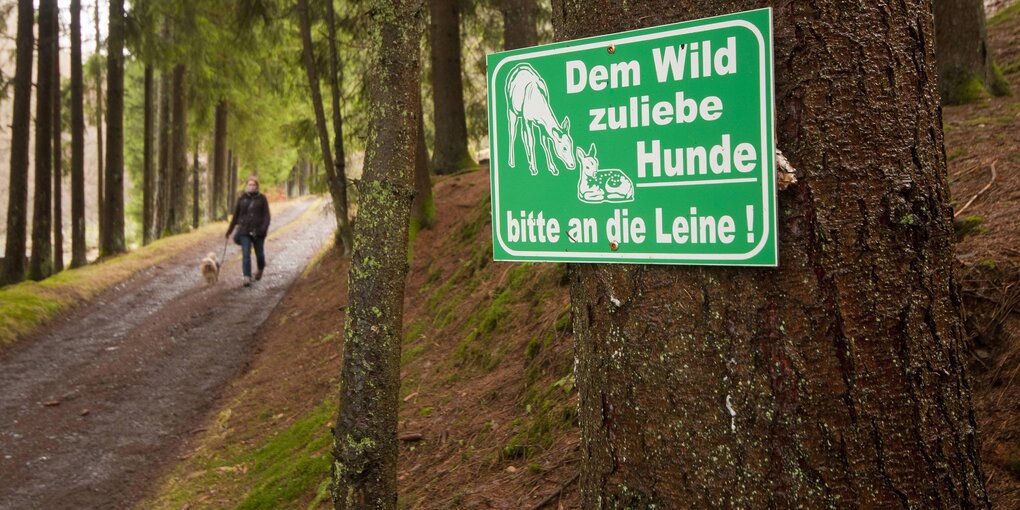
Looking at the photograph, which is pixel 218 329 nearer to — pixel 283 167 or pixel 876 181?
pixel 876 181

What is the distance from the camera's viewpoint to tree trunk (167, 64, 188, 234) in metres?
24.0

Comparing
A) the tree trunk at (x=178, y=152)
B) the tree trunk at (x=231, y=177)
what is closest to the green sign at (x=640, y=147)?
the tree trunk at (x=178, y=152)

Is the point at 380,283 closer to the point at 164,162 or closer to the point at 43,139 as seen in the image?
the point at 43,139

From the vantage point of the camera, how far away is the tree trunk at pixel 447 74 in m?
13.4

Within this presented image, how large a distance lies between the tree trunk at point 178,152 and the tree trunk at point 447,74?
1336 cm

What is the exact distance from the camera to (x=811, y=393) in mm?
1711

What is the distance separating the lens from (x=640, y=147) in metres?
1.83

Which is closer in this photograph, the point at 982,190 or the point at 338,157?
the point at 982,190

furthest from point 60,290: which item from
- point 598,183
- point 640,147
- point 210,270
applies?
point 640,147

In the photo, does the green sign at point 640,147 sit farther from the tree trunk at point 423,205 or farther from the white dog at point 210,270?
the white dog at point 210,270

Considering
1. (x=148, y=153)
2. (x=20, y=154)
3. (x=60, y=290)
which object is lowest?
(x=60, y=290)

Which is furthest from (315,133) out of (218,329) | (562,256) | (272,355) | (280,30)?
(562,256)

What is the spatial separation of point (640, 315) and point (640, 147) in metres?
0.42

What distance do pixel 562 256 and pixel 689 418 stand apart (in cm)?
52
